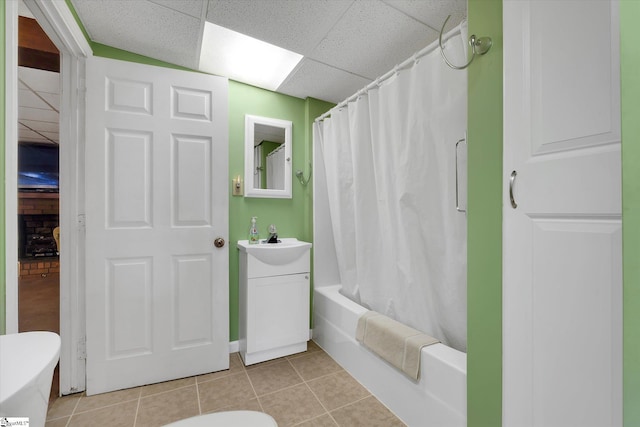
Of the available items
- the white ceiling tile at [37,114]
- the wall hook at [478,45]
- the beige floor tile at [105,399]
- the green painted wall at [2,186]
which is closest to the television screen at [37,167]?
the white ceiling tile at [37,114]

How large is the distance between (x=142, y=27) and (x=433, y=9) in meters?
1.62

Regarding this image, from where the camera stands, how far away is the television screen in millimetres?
4273

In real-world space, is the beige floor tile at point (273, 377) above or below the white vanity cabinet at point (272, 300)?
below

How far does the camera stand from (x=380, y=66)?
1.91 metres

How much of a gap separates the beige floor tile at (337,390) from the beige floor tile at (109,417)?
1.03 metres

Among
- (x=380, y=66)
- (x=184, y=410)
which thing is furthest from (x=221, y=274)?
(x=380, y=66)

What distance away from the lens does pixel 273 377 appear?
192cm

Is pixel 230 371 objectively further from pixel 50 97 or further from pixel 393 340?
pixel 50 97

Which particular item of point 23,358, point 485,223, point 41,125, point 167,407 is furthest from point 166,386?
point 41,125

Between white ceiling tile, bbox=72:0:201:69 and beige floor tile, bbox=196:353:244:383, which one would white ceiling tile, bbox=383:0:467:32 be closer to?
white ceiling tile, bbox=72:0:201:69

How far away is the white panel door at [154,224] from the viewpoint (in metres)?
1.71

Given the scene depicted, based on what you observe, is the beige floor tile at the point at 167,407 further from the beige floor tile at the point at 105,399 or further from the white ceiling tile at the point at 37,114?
the white ceiling tile at the point at 37,114

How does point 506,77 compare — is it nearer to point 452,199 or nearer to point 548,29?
point 548,29

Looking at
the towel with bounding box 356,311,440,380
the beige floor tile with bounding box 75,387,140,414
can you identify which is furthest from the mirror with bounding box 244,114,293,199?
the beige floor tile with bounding box 75,387,140,414
